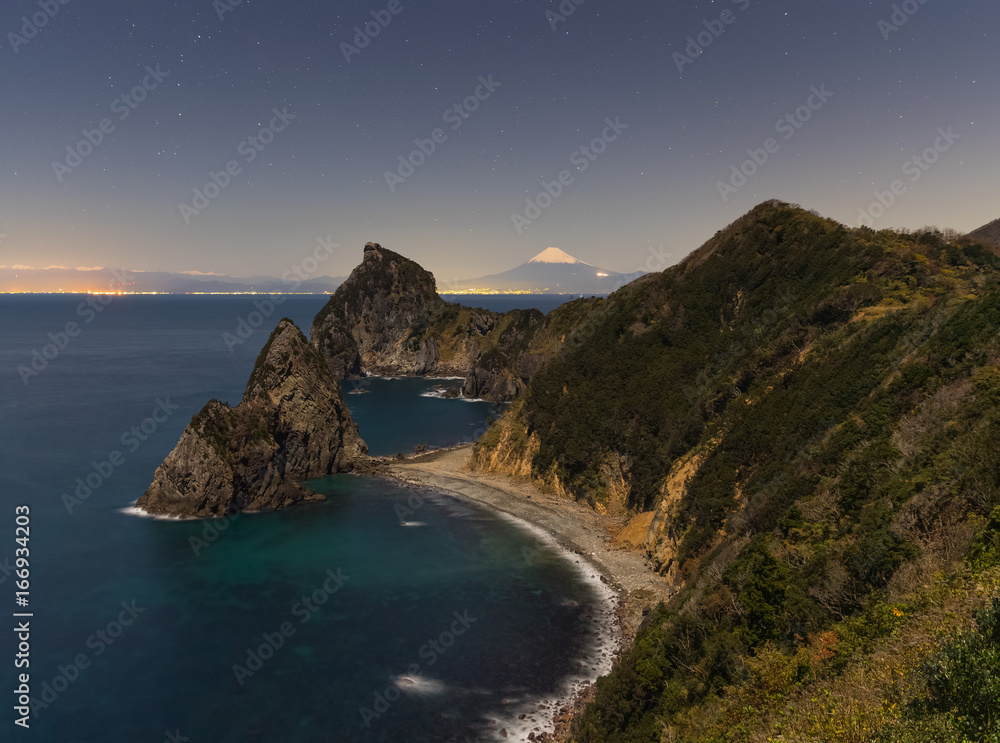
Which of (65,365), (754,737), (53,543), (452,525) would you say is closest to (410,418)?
(452,525)

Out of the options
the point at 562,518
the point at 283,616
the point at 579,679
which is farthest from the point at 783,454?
the point at 283,616

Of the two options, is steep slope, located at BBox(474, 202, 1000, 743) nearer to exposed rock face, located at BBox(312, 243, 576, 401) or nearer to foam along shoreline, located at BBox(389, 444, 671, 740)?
foam along shoreline, located at BBox(389, 444, 671, 740)

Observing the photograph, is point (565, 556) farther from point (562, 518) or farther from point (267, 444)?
point (267, 444)

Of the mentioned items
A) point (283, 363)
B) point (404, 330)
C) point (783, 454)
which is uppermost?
point (404, 330)

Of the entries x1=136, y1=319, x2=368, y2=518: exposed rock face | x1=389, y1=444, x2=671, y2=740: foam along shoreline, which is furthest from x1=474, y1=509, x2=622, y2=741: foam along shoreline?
x1=136, y1=319, x2=368, y2=518: exposed rock face

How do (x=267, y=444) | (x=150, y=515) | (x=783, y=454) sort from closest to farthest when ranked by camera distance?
(x=783, y=454), (x=150, y=515), (x=267, y=444)
